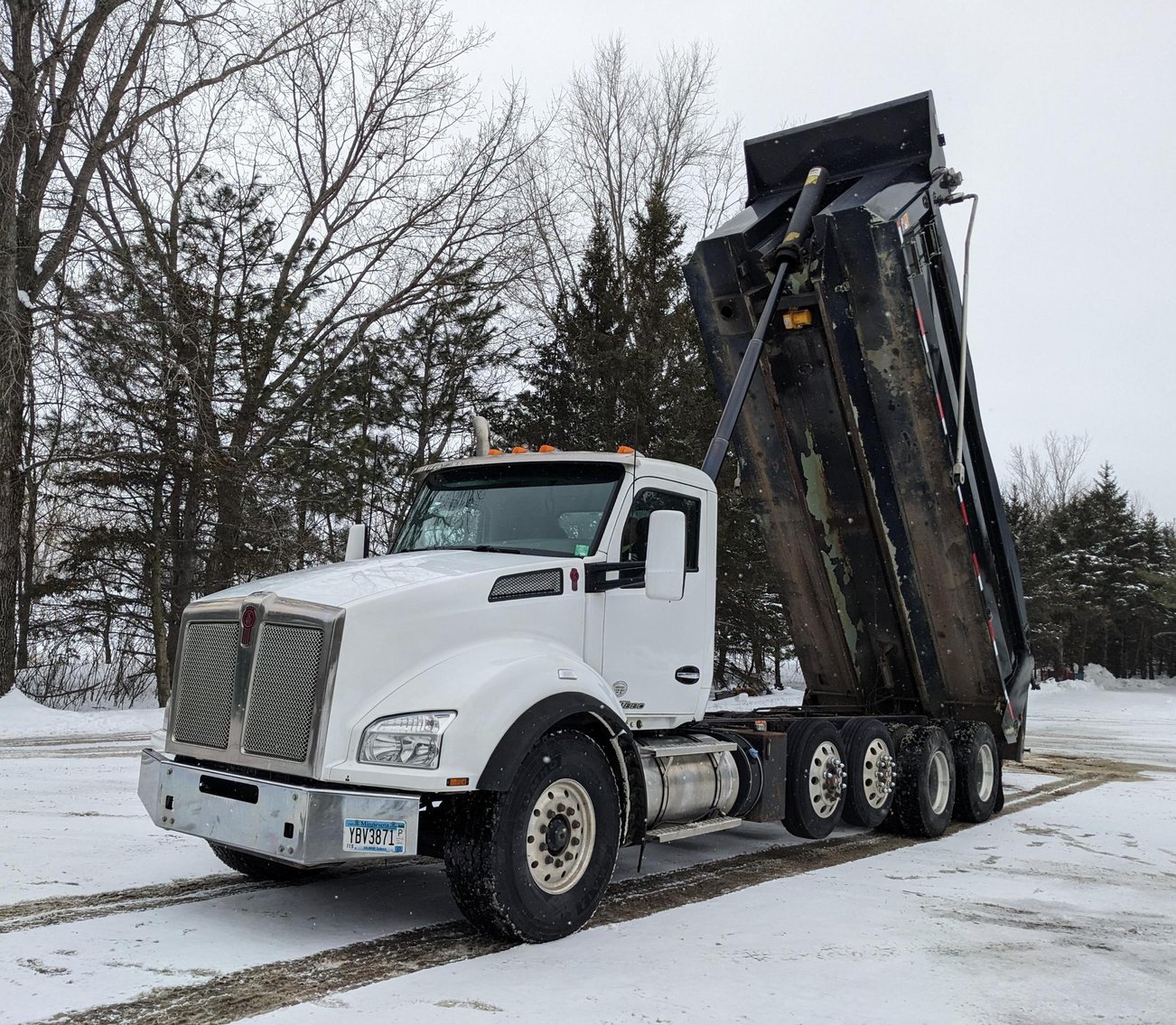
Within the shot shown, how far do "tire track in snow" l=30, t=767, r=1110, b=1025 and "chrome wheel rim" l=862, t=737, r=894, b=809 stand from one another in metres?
0.60

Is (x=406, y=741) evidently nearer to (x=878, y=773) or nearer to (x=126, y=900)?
(x=126, y=900)

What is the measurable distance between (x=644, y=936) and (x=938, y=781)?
13.8ft

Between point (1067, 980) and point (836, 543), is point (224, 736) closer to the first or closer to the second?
point (1067, 980)

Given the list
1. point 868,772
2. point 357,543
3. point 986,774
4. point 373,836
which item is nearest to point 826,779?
point 868,772

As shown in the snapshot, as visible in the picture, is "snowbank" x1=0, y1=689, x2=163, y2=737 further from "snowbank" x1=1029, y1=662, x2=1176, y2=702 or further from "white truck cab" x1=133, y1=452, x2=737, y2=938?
"snowbank" x1=1029, y1=662, x2=1176, y2=702

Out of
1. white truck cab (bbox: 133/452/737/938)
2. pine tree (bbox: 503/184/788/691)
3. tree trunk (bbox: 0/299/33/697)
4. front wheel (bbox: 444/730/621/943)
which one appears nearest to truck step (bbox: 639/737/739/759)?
white truck cab (bbox: 133/452/737/938)

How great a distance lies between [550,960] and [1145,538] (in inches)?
2474

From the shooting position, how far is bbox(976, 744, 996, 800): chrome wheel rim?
8.73 meters

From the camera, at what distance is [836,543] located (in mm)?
8453

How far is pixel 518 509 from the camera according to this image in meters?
5.90

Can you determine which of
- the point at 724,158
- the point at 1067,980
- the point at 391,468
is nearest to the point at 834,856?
the point at 1067,980

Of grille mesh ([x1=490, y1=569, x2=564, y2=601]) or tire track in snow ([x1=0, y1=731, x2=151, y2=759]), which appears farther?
tire track in snow ([x1=0, y1=731, x2=151, y2=759])

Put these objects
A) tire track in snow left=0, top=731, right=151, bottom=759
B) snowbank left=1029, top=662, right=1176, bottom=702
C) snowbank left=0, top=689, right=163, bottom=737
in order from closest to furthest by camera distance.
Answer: tire track in snow left=0, top=731, right=151, bottom=759 → snowbank left=0, top=689, right=163, bottom=737 → snowbank left=1029, top=662, right=1176, bottom=702

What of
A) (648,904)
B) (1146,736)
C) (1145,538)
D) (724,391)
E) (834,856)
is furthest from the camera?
(1145,538)
